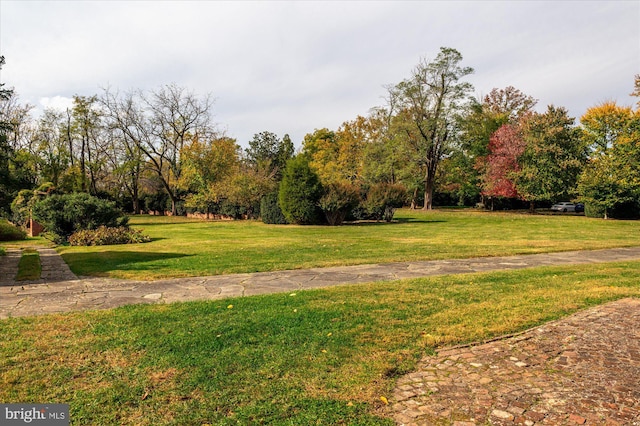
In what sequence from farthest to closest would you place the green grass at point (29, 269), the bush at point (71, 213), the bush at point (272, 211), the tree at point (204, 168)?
the tree at point (204, 168) < the bush at point (272, 211) < the bush at point (71, 213) < the green grass at point (29, 269)

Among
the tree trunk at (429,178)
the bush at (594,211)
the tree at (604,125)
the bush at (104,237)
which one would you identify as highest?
the tree at (604,125)

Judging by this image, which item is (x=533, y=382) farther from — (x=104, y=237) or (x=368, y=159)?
(x=368, y=159)

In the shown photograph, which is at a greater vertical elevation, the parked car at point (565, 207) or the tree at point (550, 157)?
the tree at point (550, 157)

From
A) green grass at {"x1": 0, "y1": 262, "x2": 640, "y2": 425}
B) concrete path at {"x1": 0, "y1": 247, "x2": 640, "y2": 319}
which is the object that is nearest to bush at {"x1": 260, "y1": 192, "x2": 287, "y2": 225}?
concrete path at {"x1": 0, "y1": 247, "x2": 640, "y2": 319}

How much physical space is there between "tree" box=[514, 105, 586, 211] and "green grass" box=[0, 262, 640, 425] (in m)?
26.0

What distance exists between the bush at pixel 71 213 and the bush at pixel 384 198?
13.1m

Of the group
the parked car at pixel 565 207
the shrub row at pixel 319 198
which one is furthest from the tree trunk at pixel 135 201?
the parked car at pixel 565 207

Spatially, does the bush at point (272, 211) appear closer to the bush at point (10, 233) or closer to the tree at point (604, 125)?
the bush at point (10, 233)

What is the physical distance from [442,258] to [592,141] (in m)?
27.5

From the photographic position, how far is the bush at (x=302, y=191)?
21.1 metres

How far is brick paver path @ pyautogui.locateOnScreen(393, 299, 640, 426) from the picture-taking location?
250 cm

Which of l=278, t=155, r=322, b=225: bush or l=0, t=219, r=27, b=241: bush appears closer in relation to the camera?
l=0, t=219, r=27, b=241: bush

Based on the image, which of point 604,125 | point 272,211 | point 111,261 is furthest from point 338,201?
point 604,125

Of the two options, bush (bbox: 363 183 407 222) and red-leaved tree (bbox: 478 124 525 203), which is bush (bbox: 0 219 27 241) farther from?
red-leaved tree (bbox: 478 124 525 203)
